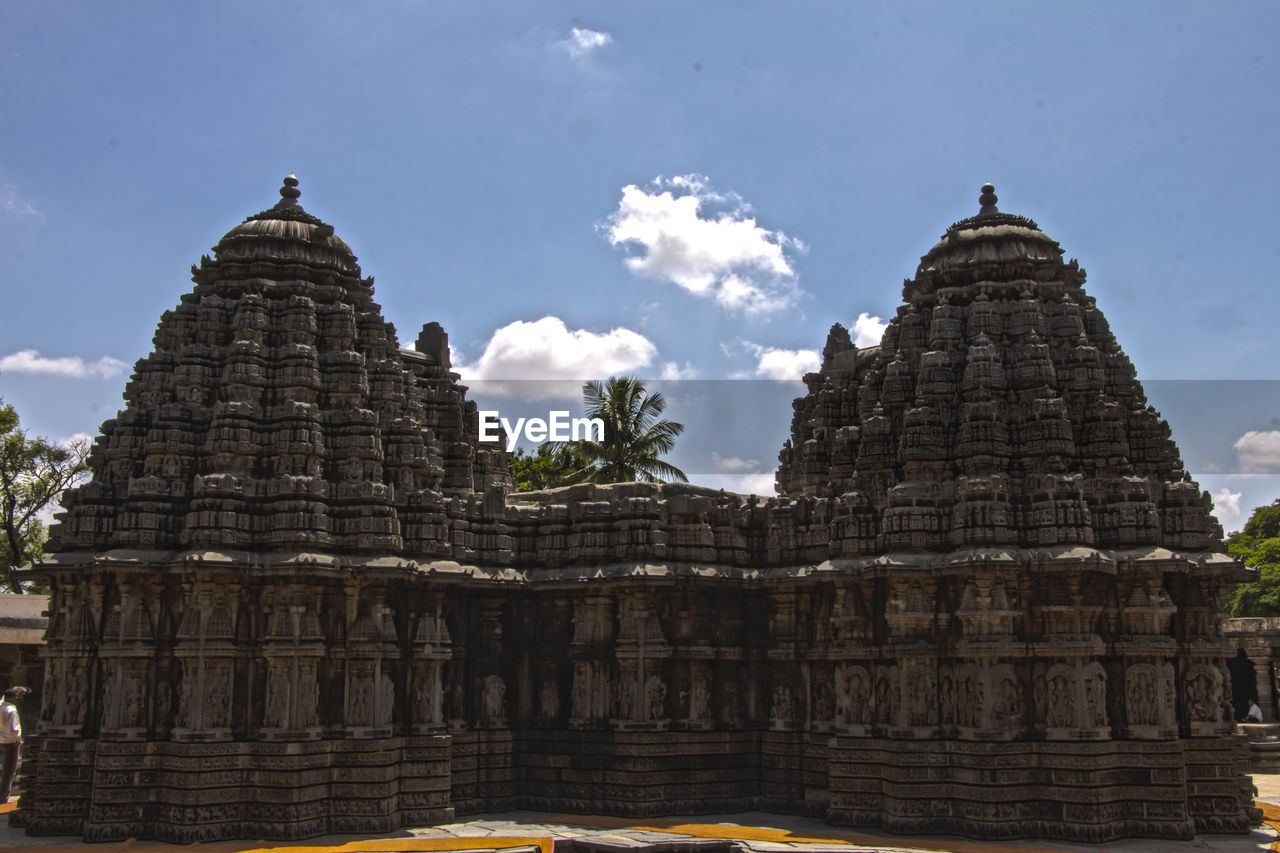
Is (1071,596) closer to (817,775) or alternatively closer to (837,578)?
(837,578)

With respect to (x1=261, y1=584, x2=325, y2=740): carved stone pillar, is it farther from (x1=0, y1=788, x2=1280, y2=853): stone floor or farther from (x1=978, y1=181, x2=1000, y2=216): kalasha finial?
(x1=978, y1=181, x2=1000, y2=216): kalasha finial

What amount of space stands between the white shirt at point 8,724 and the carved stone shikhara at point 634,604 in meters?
2.78

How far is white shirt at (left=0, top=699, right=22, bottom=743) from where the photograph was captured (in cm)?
2003

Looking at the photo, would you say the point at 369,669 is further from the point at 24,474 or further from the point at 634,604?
the point at 24,474

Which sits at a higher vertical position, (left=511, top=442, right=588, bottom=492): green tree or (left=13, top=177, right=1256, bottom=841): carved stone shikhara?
(left=511, top=442, right=588, bottom=492): green tree

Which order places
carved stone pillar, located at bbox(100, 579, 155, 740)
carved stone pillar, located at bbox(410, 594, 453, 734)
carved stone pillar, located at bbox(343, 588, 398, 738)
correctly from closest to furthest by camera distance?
carved stone pillar, located at bbox(100, 579, 155, 740) < carved stone pillar, located at bbox(343, 588, 398, 738) < carved stone pillar, located at bbox(410, 594, 453, 734)

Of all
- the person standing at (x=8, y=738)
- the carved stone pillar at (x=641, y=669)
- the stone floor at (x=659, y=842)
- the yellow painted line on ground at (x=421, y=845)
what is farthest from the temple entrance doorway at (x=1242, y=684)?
the person standing at (x=8, y=738)

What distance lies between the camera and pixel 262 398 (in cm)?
1897

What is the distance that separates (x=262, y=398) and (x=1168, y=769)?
49.8 ft

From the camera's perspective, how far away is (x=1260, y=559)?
1917 inches

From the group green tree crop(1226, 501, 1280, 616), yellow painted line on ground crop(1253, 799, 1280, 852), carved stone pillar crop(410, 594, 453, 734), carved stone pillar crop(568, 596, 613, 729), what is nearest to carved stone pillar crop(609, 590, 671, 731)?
carved stone pillar crop(568, 596, 613, 729)

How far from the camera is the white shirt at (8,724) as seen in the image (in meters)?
20.0

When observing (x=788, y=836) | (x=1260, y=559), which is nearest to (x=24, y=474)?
(x=788, y=836)

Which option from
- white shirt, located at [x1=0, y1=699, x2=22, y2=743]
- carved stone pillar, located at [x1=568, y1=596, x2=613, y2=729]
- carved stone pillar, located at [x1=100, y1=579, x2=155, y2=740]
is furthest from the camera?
white shirt, located at [x1=0, y1=699, x2=22, y2=743]
